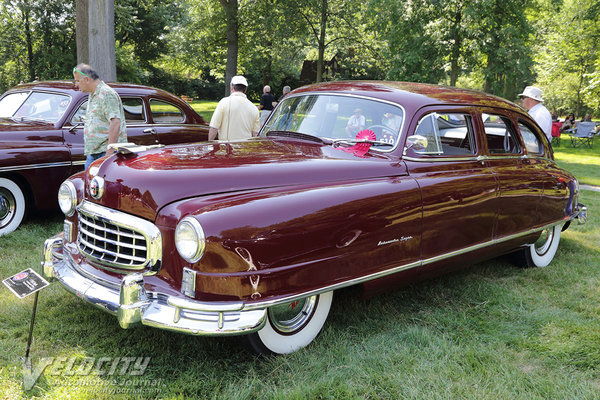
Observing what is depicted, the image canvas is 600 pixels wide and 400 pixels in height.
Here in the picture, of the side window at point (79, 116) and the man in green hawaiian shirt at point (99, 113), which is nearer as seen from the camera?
the man in green hawaiian shirt at point (99, 113)

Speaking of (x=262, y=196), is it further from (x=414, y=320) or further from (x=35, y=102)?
(x=35, y=102)

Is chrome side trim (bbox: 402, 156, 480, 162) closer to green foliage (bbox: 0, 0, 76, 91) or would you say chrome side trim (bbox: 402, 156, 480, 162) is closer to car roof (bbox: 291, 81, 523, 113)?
car roof (bbox: 291, 81, 523, 113)

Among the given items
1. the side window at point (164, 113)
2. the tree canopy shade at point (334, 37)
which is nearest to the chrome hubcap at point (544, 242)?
the side window at point (164, 113)

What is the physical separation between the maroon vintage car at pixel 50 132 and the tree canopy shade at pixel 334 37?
10.1 meters

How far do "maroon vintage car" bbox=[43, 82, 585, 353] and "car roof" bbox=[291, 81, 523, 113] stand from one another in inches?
0.8

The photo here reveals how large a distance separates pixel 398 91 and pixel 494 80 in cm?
1610

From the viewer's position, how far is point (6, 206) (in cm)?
560

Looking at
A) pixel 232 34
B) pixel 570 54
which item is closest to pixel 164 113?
pixel 232 34

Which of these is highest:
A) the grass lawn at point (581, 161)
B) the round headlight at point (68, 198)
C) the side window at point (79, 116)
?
the side window at point (79, 116)

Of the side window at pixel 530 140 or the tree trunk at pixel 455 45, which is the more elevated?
the tree trunk at pixel 455 45

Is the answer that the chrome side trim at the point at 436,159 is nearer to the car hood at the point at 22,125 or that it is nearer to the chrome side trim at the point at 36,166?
the chrome side trim at the point at 36,166

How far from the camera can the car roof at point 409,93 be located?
3981 millimetres

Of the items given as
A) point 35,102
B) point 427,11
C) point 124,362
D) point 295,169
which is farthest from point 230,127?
point 427,11

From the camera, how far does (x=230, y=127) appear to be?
20.4 feet
